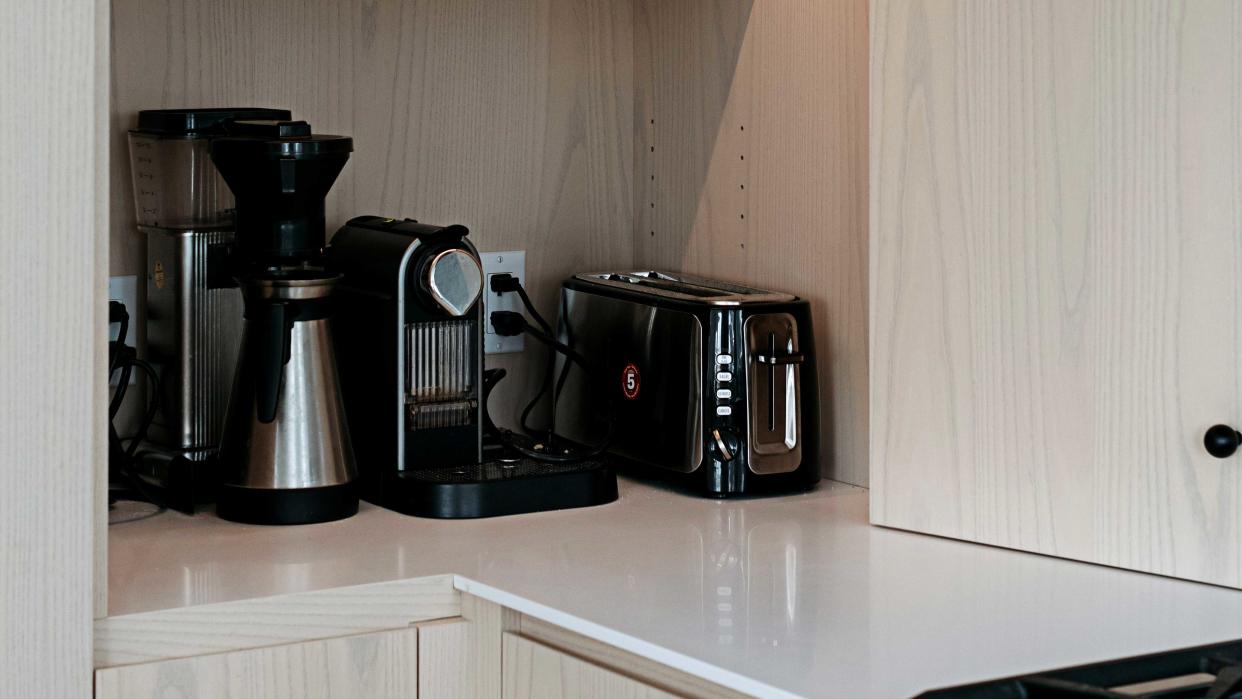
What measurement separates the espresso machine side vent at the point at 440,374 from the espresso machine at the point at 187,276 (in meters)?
0.20

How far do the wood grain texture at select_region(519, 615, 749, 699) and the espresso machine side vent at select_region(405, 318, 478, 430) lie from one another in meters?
0.34

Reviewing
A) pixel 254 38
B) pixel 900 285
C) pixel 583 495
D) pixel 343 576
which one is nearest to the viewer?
pixel 343 576

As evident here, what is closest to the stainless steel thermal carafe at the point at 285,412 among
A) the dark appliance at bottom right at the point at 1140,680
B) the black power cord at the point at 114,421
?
the black power cord at the point at 114,421

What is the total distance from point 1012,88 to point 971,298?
187mm

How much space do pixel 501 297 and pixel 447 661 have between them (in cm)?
64

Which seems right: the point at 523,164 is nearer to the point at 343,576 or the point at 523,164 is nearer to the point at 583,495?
the point at 583,495

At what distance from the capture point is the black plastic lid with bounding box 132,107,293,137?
1523 mm

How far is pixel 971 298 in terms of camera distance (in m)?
1.36

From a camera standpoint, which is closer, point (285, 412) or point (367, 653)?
point (367, 653)

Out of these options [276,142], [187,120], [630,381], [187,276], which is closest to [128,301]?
[187,276]

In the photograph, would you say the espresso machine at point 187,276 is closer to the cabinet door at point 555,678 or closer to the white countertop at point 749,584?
the white countertop at point 749,584

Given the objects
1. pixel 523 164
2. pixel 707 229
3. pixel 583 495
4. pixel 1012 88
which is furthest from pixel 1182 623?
pixel 523 164

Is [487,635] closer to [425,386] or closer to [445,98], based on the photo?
[425,386]
